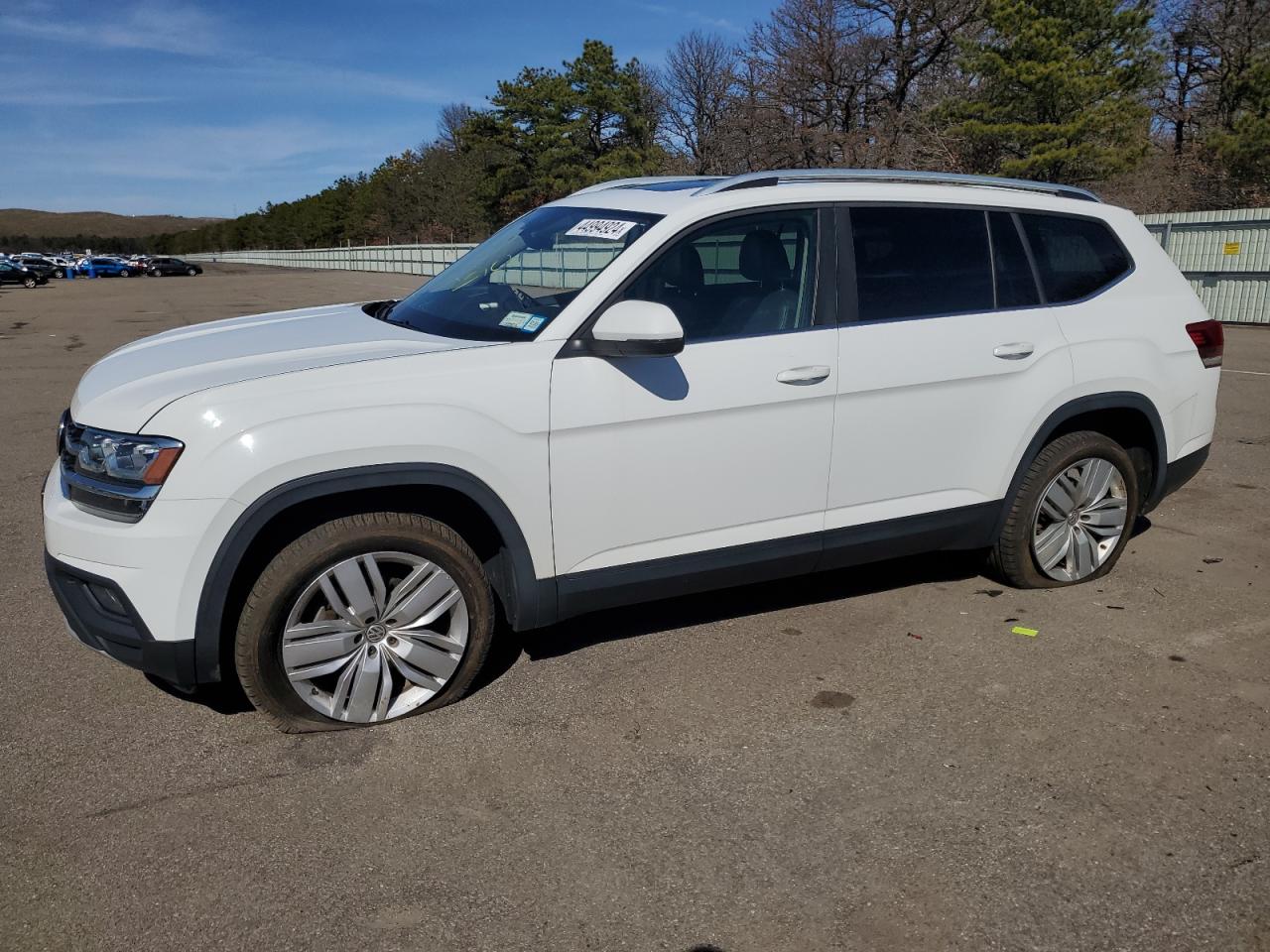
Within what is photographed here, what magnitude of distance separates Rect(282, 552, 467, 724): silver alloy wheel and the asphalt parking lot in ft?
0.49

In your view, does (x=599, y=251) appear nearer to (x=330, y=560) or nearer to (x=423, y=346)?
(x=423, y=346)

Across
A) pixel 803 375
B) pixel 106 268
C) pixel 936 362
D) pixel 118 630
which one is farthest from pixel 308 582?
pixel 106 268

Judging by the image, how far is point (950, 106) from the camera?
32719 millimetres

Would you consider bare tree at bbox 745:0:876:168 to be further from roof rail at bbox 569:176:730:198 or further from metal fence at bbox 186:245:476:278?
roof rail at bbox 569:176:730:198

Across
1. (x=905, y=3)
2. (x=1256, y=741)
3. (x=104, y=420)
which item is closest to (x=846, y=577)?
(x=1256, y=741)

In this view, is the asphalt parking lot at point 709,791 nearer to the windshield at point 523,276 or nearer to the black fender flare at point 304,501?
the black fender flare at point 304,501

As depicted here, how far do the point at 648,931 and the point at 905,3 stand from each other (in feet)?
137

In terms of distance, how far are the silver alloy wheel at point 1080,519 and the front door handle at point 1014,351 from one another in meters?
0.62

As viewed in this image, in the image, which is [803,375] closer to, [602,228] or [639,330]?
[639,330]

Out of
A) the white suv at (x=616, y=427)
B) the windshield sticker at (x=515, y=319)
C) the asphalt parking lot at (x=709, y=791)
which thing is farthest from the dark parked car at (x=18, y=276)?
the windshield sticker at (x=515, y=319)

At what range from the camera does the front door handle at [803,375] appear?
382cm

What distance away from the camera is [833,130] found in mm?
41062

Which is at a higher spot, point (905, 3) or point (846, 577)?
point (905, 3)

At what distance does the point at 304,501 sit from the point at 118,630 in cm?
68
